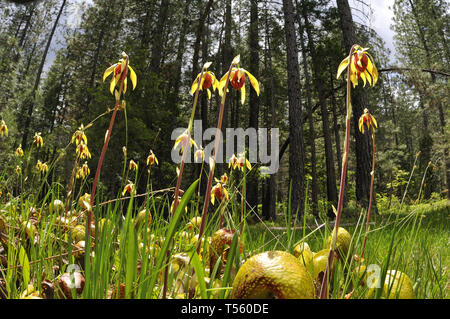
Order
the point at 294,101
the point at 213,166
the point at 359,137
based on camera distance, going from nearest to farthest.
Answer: the point at 213,166, the point at 359,137, the point at 294,101

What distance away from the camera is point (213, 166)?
587 mm

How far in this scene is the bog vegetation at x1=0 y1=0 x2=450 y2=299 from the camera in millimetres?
627

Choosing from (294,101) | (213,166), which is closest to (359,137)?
(294,101)


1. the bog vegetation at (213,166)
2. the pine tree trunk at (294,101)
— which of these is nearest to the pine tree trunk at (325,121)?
the bog vegetation at (213,166)

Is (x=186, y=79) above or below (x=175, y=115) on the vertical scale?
above

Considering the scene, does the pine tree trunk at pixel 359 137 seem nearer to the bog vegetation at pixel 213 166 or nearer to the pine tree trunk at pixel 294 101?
the bog vegetation at pixel 213 166

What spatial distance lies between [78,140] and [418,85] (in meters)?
10.3

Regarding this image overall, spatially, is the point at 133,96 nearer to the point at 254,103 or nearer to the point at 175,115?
the point at 175,115

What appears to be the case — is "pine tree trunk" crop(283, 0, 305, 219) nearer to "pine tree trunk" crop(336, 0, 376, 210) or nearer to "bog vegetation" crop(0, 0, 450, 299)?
"bog vegetation" crop(0, 0, 450, 299)

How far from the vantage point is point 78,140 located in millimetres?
1708

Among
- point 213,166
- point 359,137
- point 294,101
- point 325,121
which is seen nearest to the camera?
point 213,166

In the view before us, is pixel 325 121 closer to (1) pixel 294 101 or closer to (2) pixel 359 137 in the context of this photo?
(1) pixel 294 101

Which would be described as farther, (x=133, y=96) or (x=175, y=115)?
(x=175, y=115)
